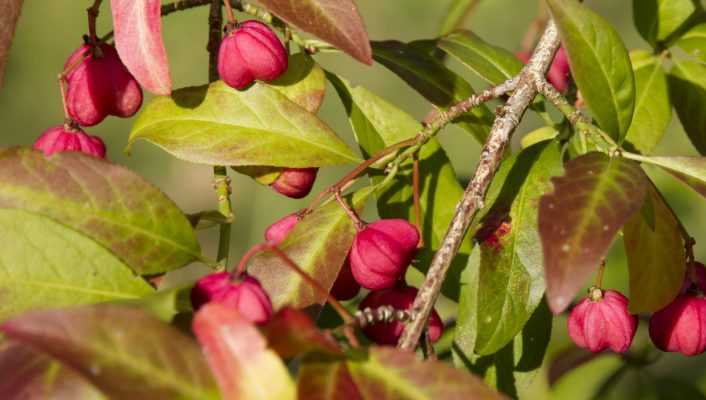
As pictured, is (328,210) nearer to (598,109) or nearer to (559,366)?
(598,109)

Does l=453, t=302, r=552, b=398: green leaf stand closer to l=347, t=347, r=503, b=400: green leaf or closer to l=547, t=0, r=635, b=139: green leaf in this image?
l=547, t=0, r=635, b=139: green leaf

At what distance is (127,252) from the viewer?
2.98 ft

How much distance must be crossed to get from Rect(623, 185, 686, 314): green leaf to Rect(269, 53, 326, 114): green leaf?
0.36 metres

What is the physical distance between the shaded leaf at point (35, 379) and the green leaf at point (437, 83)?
55 centimetres

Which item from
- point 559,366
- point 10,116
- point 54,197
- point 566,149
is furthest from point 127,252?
point 10,116

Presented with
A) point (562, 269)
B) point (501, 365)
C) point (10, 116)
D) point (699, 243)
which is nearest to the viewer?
point (562, 269)

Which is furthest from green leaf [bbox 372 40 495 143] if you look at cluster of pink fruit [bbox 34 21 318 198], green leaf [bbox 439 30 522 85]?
cluster of pink fruit [bbox 34 21 318 198]

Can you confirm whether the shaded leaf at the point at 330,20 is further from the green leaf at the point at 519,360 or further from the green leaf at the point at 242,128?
the green leaf at the point at 519,360

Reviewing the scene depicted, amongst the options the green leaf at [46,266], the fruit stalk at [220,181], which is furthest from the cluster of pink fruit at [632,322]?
the green leaf at [46,266]

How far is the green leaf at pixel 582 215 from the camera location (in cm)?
70

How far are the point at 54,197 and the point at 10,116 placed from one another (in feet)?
10.1

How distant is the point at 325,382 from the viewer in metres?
0.69

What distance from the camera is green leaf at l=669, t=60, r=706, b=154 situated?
1.29 metres

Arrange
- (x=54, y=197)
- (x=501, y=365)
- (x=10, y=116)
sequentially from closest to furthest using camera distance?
(x=54, y=197) < (x=501, y=365) < (x=10, y=116)
